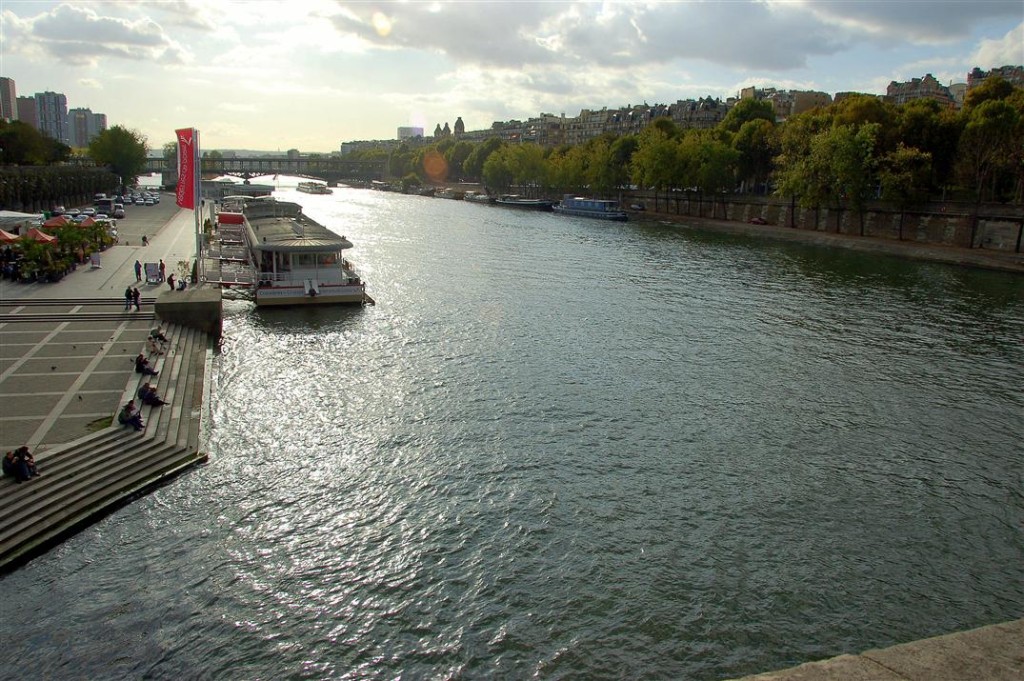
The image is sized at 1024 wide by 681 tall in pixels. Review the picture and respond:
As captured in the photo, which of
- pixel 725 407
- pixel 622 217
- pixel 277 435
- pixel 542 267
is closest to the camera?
pixel 277 435

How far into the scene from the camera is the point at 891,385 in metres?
33.1

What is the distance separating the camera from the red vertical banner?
44419mm

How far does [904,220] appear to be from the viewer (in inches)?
3438

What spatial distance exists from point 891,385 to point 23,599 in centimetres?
3398

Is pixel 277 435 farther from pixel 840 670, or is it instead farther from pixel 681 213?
pixel 681 213

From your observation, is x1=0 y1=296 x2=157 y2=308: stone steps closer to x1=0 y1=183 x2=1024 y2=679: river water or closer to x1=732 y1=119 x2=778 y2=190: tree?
x1=0 y1=183 x2=1024 y2=679: river water

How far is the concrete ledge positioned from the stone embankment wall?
3132 inches

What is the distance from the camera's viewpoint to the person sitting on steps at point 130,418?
74.1 ft

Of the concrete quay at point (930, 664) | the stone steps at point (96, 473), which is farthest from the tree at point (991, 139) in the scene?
the stone steps at point (96, 473)

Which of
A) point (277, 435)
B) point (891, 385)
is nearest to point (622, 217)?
point (891, 385)

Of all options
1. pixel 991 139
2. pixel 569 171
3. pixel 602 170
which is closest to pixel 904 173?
pixel 991 139

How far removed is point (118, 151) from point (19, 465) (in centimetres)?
14372

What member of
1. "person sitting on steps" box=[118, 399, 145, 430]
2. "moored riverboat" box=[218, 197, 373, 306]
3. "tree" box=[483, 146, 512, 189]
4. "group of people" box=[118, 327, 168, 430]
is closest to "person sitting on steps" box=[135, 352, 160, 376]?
"group of people" box=[118, 327, 168, 430]

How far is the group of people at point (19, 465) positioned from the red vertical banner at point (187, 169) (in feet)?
94.3
